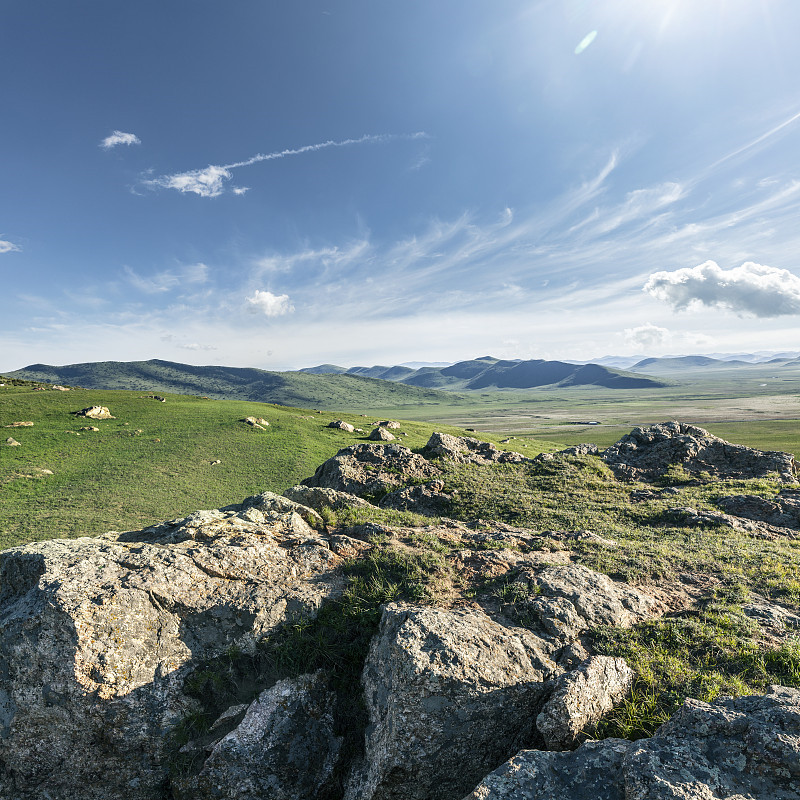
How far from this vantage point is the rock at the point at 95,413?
2319 inches

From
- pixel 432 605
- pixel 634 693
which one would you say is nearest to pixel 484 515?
pixel 432 605

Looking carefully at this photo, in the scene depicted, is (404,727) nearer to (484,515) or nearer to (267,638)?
(267,638)

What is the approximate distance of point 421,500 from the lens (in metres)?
21.5

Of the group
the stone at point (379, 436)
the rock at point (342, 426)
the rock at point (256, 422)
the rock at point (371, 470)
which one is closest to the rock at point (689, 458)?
the rock at point (371, 470)

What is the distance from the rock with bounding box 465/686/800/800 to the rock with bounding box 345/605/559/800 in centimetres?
123

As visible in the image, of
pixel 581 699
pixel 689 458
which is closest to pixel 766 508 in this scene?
pixel 689 458

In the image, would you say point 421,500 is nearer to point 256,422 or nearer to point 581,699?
point 581,699

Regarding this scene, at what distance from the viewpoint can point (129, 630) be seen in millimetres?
8312

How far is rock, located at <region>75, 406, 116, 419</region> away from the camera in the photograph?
5891 centimetres

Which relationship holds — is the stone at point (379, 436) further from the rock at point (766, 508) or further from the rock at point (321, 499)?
the rock at point (766, 508)

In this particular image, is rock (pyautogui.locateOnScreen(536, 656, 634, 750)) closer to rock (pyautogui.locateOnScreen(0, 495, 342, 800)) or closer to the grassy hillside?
rock (pyautogui.locateOnScreen(0, 495, 342, 800))

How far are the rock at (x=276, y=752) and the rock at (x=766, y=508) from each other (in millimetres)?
22206

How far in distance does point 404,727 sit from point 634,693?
4396 mm

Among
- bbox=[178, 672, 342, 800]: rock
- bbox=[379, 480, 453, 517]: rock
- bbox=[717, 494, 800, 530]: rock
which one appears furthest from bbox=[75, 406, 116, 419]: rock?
bbox=[717, 494, 800, 530]: rock
